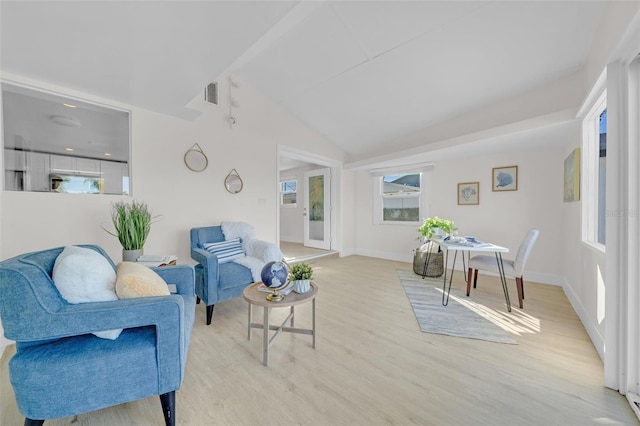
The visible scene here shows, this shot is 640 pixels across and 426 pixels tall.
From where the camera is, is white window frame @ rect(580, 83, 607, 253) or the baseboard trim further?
white window frame @ rect(580, 83, 607, 253)

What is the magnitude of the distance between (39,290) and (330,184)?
15.4 feet

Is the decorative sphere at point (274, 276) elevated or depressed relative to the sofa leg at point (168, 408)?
elevated

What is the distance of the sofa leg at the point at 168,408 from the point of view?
112 cm

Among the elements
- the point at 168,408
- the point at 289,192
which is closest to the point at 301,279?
the point at 168,408

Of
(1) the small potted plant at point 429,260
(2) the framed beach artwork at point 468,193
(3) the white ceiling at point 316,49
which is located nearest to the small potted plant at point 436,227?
(1) the small potted plant at point 429,260

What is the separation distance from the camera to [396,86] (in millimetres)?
3020

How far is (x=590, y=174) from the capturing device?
88.6 inches

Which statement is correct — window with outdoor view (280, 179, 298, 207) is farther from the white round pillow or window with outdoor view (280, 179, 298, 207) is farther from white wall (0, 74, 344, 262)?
the white round pillow

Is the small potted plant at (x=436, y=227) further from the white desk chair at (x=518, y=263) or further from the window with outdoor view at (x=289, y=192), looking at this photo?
the window with outdoor view at (x=289, y=192)

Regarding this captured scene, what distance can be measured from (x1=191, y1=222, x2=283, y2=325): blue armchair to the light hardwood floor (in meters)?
0.29

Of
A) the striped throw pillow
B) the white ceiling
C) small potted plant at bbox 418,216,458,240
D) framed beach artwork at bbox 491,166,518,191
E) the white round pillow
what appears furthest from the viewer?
framed beach artwork at bbox 491,166,518,191

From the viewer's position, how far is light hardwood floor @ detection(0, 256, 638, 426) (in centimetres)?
123

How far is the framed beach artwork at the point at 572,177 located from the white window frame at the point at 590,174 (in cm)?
12

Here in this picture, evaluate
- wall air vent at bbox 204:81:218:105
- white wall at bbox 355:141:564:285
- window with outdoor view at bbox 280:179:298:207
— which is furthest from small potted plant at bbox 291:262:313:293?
window with outdoor view at bbox 280:179:298:207
